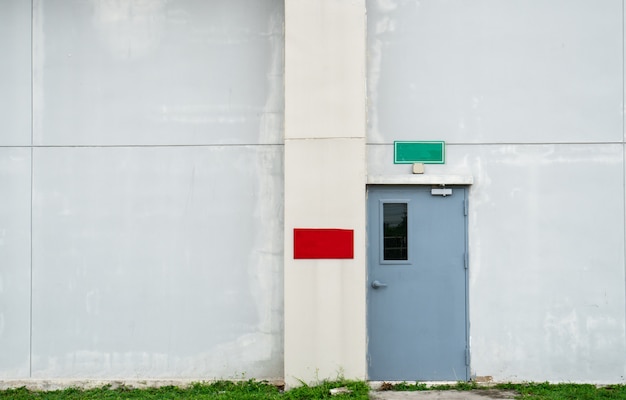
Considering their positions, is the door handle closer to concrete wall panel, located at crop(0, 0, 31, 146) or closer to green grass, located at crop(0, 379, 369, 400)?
green grass, located at crop(0, 379, 369, 400)

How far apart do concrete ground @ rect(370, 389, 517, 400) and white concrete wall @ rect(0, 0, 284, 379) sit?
1.24 m

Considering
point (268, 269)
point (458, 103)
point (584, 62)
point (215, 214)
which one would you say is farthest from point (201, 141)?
point (584, 62)

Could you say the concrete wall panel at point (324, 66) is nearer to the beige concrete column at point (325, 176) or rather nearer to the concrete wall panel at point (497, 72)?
the beige concrete column at point (325, 176)

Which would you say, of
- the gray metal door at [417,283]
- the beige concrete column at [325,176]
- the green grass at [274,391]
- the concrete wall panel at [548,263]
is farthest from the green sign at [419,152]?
the green grass at [274,391]

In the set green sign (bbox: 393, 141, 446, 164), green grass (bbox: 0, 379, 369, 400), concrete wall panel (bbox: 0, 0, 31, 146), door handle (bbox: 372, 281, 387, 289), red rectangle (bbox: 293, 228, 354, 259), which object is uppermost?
concrete wall panel (bbox: 0, 0, 31, 146)

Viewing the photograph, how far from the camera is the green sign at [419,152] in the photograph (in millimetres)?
6516

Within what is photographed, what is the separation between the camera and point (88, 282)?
262 inches

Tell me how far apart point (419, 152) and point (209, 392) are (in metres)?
3.44

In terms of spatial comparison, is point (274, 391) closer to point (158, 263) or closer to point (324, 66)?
point (158, 263)

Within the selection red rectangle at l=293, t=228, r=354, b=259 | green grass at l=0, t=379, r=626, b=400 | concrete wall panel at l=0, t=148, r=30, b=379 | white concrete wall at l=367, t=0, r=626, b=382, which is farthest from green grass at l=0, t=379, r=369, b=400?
white concrete wall at l=367, t=0, r=626, b=382

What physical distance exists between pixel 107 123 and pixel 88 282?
1.80m

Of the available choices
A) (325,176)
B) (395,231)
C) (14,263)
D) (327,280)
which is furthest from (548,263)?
(14,263)

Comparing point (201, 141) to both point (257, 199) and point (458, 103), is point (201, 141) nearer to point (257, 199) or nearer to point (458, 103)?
point (257, 199)

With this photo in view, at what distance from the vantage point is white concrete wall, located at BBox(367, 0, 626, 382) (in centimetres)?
649
